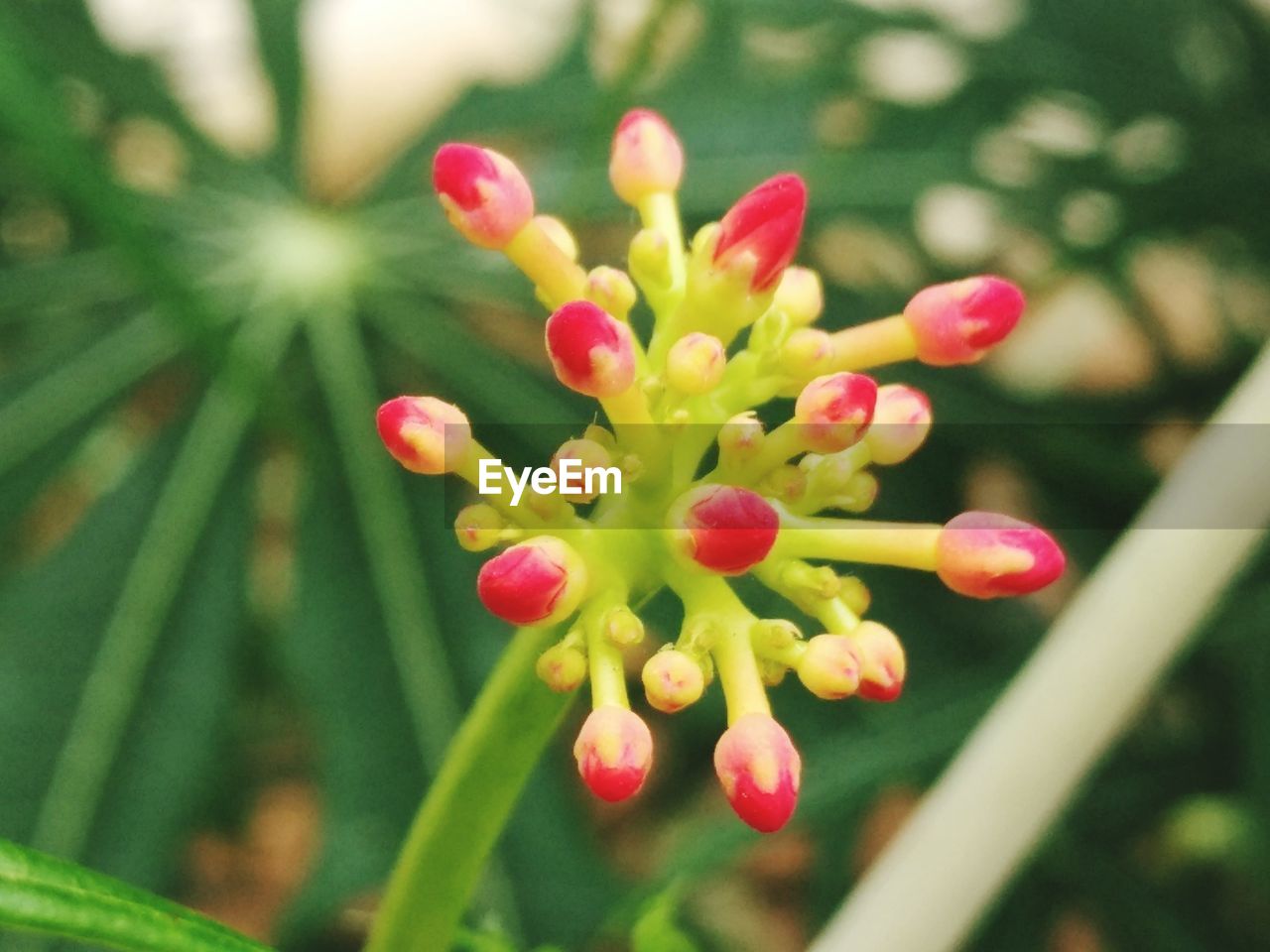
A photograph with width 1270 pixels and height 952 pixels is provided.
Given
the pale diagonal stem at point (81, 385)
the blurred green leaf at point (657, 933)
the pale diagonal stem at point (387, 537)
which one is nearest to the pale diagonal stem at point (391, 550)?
the pale diagonal stem at point (387, 537)

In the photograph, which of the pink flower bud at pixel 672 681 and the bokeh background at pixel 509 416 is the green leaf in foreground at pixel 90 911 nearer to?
the pink flower bud at pixel 672 681

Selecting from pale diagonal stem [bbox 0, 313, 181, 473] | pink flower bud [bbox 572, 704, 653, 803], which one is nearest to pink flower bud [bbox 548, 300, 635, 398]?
pink flower bud [bbox 572, 704, 653, 803]

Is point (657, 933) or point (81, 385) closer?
point (657, 933)

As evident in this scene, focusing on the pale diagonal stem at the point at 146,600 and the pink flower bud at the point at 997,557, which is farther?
the pale diagonal stem at the point at 146,600

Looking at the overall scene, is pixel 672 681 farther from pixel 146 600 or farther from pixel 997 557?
pixel 146 600

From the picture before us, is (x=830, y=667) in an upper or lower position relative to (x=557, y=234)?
lower

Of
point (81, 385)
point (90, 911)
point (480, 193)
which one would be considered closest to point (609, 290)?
point (480, 193)

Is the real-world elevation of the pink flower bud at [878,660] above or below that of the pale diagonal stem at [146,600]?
Answer: below
